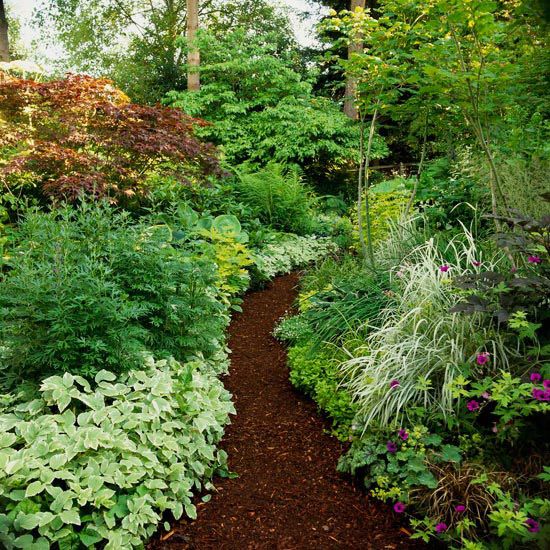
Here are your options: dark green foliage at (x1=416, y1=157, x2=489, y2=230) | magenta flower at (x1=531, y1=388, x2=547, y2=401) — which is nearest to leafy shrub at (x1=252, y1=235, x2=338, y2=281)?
dark green foliage at (x1=416, y1=157, x2=489, y2=230)

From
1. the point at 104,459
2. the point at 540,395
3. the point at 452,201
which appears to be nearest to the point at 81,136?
the point at 452,201

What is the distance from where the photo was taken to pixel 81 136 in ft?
18.6

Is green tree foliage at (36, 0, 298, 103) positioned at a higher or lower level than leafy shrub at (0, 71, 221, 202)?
higher

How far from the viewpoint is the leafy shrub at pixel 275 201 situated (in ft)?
26.7

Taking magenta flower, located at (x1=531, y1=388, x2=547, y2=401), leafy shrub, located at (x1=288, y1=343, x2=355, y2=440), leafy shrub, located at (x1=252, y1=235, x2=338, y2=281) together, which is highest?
magenta flower, located at (x1=531, y1=388, x2=547, y2=401)

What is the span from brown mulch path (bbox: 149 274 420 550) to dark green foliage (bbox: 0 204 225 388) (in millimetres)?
630

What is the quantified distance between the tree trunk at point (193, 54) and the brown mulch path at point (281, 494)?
971cm

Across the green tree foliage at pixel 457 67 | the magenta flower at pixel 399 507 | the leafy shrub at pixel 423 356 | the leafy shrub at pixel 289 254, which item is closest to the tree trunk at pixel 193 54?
the leafy shrub at pixel 289 254

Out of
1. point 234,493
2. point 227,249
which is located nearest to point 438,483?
point 234,493

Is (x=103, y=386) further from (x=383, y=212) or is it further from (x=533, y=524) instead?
(x=383, y=212)

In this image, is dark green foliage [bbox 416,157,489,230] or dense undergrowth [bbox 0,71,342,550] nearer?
dense undergrowth [bbox 0,71,342,550]

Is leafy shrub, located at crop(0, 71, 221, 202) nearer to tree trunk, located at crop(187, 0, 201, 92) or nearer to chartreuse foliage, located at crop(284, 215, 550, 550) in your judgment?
chartreuse foliage, located at crop(284, 215, 550, 550)

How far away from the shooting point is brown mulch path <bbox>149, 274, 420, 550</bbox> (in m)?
2.41

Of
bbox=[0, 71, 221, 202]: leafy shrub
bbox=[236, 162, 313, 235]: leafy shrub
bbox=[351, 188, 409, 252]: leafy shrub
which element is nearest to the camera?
bbox=[0, 71, 221, 202]: leafy shrub
